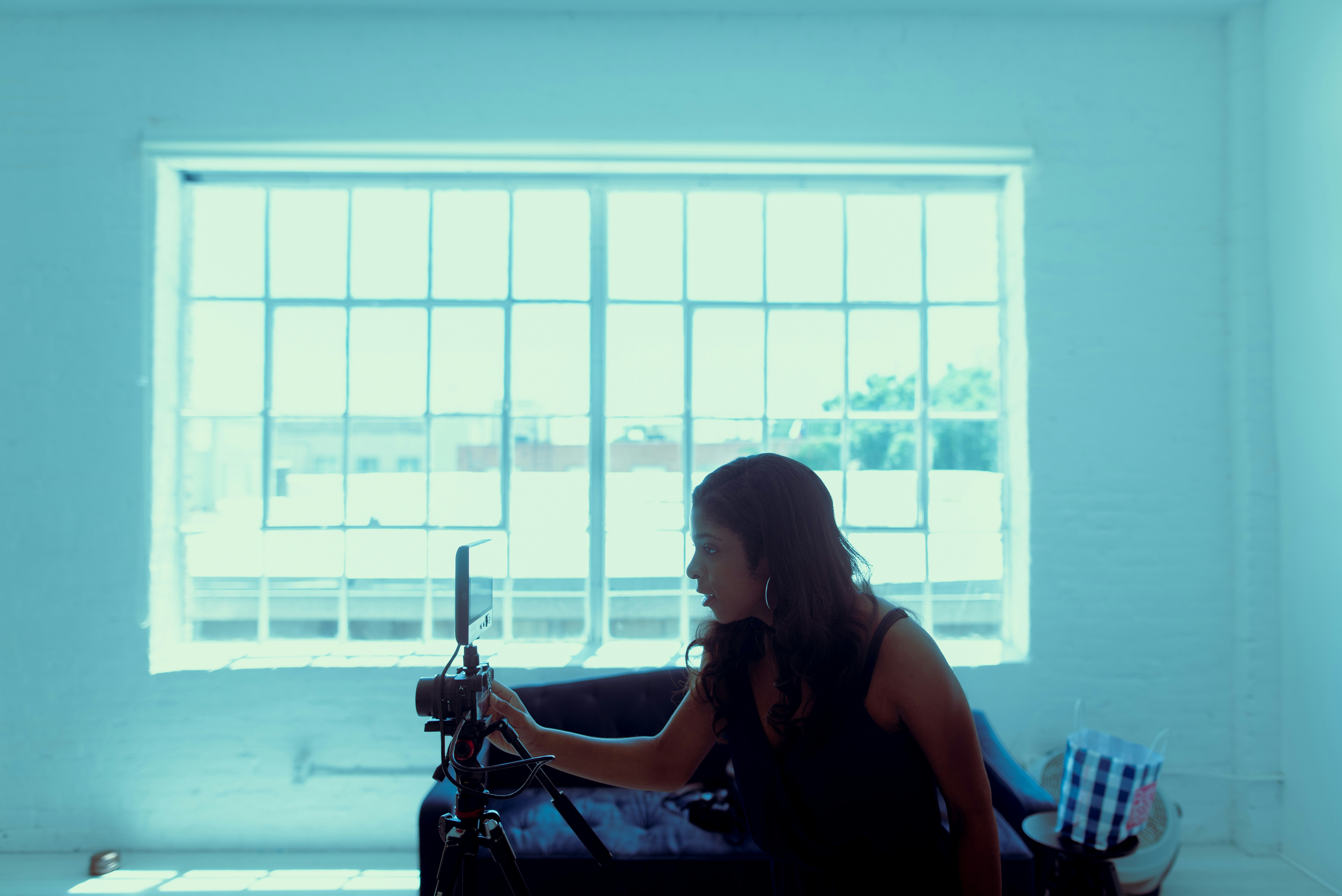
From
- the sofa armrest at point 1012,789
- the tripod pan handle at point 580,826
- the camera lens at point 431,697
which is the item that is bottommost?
the sofa armrest at point 1012,789

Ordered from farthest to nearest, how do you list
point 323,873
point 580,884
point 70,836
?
1. point 70,836
2. point 323,873
3. point 580,884

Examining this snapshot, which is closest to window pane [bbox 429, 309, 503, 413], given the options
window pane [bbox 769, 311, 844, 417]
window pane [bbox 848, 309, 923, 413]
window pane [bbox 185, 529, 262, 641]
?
window pane [bbox 185, 529, 262, 641]

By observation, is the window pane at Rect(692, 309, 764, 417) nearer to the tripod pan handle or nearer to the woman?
the woman

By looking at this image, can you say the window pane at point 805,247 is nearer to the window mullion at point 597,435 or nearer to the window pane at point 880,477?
the window pane at point 880,477

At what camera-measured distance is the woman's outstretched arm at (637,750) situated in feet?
4.10

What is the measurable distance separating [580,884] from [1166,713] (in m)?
2.44

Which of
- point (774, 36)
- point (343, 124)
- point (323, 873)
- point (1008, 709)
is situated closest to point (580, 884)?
point (323, 873)

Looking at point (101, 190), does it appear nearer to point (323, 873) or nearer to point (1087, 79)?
point (323, 873)

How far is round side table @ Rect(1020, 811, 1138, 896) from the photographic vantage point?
6.66 ft

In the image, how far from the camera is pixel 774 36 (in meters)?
2.89

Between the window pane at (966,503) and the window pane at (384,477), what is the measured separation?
7.43 feet

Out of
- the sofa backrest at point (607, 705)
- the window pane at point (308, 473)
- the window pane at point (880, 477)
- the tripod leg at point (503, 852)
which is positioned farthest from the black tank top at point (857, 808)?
the window pane at point (308, 473)

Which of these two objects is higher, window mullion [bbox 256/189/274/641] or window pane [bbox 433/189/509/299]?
window pane [bbox 433/189/509/299]

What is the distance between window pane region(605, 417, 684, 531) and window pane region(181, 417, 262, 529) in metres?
1.59
